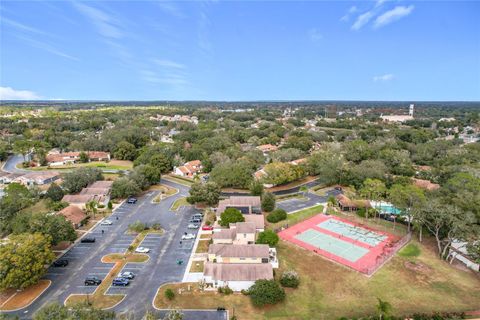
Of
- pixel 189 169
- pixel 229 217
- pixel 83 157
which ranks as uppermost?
pixel 83 157

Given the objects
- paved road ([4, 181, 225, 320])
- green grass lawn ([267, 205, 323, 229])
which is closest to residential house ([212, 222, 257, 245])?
paved road ([4, 181, 225, 320])

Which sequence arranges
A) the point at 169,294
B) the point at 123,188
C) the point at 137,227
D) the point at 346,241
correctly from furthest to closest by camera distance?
the point at 123,188 → the point at 137,227 → the point at 346,241 → the point at 169,294

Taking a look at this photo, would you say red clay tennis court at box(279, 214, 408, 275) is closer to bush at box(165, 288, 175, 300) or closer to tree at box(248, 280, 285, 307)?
tree at box(248, 280, 285, 307)

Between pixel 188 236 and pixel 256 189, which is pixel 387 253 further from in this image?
pixel 188 236

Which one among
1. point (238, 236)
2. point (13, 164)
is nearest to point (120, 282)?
point (238, 236)

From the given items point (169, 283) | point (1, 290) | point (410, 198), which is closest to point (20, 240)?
point (1, 290)

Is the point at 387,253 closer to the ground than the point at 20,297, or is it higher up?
higher up

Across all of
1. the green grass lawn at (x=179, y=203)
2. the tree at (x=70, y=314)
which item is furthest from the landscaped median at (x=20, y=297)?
the green grass lawn at (x=179, y=203)

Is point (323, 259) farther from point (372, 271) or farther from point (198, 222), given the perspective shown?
point (198, 222)
